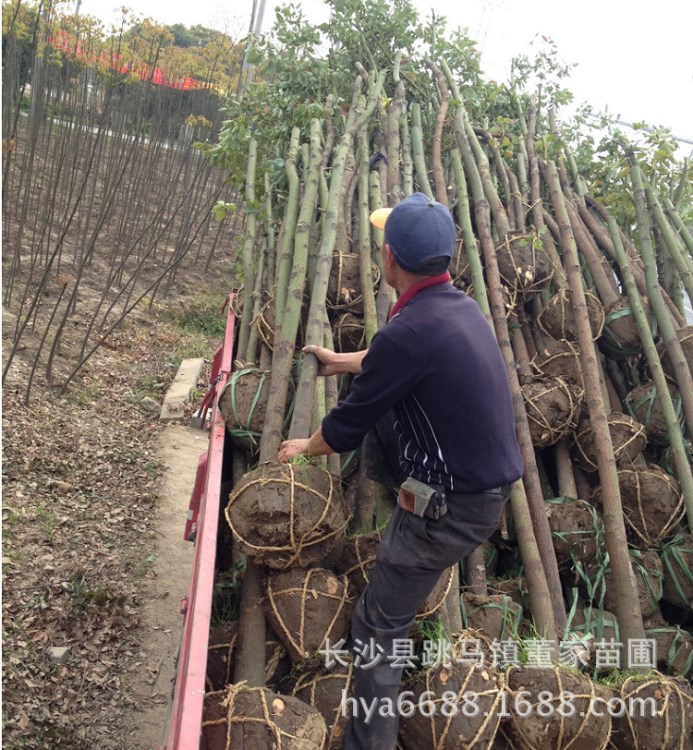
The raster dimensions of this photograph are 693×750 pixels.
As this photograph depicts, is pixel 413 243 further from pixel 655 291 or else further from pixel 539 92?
pixel 539 92

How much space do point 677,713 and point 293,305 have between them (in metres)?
2.20

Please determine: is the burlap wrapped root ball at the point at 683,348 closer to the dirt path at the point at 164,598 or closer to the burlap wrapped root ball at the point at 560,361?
the burlap wrapped root ball at the point at 560,361

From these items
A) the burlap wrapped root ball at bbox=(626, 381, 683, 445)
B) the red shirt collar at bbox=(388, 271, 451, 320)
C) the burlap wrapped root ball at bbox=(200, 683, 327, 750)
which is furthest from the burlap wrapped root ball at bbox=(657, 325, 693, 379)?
the burlap wrapped root ball at bbox=(200, 683, 327, 750)

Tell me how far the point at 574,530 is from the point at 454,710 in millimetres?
1228

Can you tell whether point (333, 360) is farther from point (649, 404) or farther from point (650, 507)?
point (649, 404)

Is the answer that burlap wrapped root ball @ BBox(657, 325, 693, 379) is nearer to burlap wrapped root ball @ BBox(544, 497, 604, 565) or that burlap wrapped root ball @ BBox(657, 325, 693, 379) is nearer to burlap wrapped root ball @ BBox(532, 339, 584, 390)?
burlap wrapped root ball @ BBox(532, 339, 584, 390)

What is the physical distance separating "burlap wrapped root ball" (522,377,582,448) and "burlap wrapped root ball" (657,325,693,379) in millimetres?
745

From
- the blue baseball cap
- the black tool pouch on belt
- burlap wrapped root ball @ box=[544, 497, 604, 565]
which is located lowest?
the black tool pouch on belt

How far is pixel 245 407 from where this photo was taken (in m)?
3.17

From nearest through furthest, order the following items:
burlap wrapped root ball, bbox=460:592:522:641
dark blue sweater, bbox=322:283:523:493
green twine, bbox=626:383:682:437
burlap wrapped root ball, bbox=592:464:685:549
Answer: dark blue sweater, bbox=322:283:523:493, burlap wrapped root ball, bbox=460:592:522:641, burlap wrapped root ball, bbox=592:464:685:549, green twine, bbox=626:383:682:437

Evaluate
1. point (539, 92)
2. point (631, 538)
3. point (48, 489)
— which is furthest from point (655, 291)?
point (48, 489)

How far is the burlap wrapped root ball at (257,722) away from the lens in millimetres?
2006

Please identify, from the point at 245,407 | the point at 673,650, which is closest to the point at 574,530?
the point at 673,650

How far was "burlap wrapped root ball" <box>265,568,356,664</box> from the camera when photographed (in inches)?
95.5
